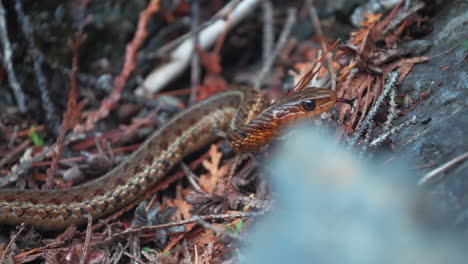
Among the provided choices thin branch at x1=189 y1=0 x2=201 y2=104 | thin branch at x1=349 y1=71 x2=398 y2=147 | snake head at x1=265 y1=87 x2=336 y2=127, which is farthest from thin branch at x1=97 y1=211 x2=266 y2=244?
thin branch at x1=189 y1=0 x2=201 y2=104

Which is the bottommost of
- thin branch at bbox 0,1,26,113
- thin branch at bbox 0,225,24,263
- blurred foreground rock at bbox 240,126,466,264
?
thin branch at bbox 0,225,24,263

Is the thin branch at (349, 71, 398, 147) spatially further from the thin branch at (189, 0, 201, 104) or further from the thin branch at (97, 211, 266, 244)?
the thin branch at (189, 0, 201, 104)

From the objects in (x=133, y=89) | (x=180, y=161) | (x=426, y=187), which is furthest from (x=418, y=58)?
(x=133, y=89)

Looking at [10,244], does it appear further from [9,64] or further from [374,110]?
[374,110]

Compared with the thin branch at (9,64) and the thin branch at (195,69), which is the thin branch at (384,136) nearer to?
the thin branch at (195,69)

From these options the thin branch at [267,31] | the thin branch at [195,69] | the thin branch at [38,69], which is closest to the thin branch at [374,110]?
the thin branch at [267,31]

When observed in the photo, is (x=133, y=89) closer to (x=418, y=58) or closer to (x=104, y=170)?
(x=104, y=170)
